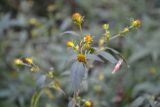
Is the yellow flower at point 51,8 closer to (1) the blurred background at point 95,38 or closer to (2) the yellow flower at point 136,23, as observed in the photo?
(1) the blurred background at point 95,38

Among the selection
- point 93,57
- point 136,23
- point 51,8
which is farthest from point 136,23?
point 51,8

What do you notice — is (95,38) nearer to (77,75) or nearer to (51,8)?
(51,8)

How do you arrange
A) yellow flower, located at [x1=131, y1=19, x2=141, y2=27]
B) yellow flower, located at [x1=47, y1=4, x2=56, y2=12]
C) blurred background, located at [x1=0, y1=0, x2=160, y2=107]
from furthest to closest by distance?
yellow flower, located at [x1=47, y1=4, x2=56, y2=12] < blurred background, located at [x1=0, y1=0, x2=160, y2=107] < yellow flower, located at [x1=131, y1=19, x2=141, y2=27]

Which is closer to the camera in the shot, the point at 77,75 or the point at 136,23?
the point at 77,75

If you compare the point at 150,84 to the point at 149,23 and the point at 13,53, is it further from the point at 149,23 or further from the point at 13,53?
the point at 13,53

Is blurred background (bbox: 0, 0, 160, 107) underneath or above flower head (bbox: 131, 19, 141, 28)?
above

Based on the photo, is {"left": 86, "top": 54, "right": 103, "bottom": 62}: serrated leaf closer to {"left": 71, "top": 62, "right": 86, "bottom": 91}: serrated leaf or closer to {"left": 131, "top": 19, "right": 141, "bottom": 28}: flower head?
{"left": 71, "top": 62, "right": 86, "bottom": 91}: serrated leaf

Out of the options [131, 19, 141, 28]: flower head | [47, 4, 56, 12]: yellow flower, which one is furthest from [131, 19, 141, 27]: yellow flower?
[47, 4, 56, 12]: yellow flower

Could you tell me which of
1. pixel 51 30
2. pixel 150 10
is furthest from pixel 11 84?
pixel 150 10
